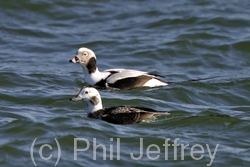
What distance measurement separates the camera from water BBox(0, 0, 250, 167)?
31.1 feet

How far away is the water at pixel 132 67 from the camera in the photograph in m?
9.48

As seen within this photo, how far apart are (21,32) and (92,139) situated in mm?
9051

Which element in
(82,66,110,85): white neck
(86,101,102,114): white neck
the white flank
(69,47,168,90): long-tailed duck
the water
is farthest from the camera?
(82,66,110,85): white neck

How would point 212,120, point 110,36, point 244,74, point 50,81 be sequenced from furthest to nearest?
point 110,36 → point 244,74 → point 50,81 → point 212,120

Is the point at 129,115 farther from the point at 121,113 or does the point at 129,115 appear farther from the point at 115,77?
the point at 115,77

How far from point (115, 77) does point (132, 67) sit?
2560 mm

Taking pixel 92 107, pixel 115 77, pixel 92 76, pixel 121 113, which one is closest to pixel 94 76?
pixel 92 76

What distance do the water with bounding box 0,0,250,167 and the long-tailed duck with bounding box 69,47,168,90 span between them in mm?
202

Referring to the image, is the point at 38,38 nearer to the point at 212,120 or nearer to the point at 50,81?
the point at 50,81

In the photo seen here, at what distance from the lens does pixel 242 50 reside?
16969mm

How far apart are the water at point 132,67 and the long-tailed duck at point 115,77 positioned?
20cm

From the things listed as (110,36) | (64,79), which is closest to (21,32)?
(110,36)

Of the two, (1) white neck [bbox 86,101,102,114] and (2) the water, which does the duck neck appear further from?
(1) white neck [bbox 86,101,102,114]

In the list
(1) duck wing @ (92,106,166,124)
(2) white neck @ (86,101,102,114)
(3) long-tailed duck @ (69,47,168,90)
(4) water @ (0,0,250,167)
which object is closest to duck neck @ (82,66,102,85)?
(3) long-tailed duck @ (69,47,168,90)
